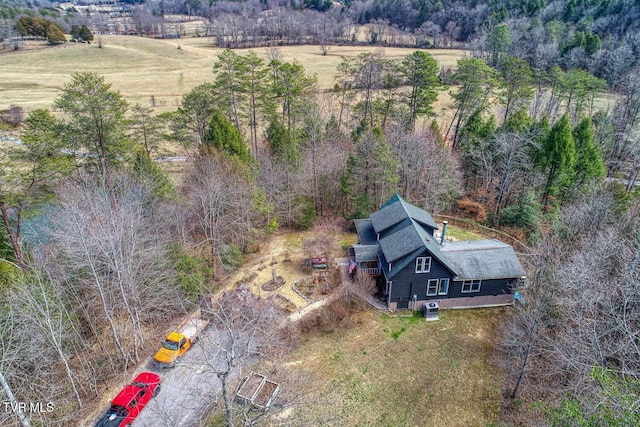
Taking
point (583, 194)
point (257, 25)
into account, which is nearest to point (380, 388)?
point (583, 194)

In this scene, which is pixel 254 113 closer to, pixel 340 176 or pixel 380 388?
pixel 340 176

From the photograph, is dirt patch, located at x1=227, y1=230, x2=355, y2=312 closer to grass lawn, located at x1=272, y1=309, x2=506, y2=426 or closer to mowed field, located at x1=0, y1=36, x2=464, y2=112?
grass lawn, located at x1=272, y1=309, x2=506, y2=426

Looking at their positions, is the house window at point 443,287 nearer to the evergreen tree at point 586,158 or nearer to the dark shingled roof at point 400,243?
the dark shingled roof at point 400,243

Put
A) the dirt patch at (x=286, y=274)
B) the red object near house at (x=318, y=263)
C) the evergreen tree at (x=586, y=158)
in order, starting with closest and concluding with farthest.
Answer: the dirt patch at (x=286, y=274) → the red object near house at (x=318, y=263) → the evergreen tree at (x=586, y=158)

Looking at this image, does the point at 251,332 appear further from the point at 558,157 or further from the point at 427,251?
the point at 558,157

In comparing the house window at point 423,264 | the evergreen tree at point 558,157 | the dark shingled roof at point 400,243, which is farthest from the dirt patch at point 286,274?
A: the evergreen tree at point 558,157

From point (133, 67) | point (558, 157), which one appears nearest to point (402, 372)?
point (558, 157)

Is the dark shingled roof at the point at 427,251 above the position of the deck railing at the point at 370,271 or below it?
above
